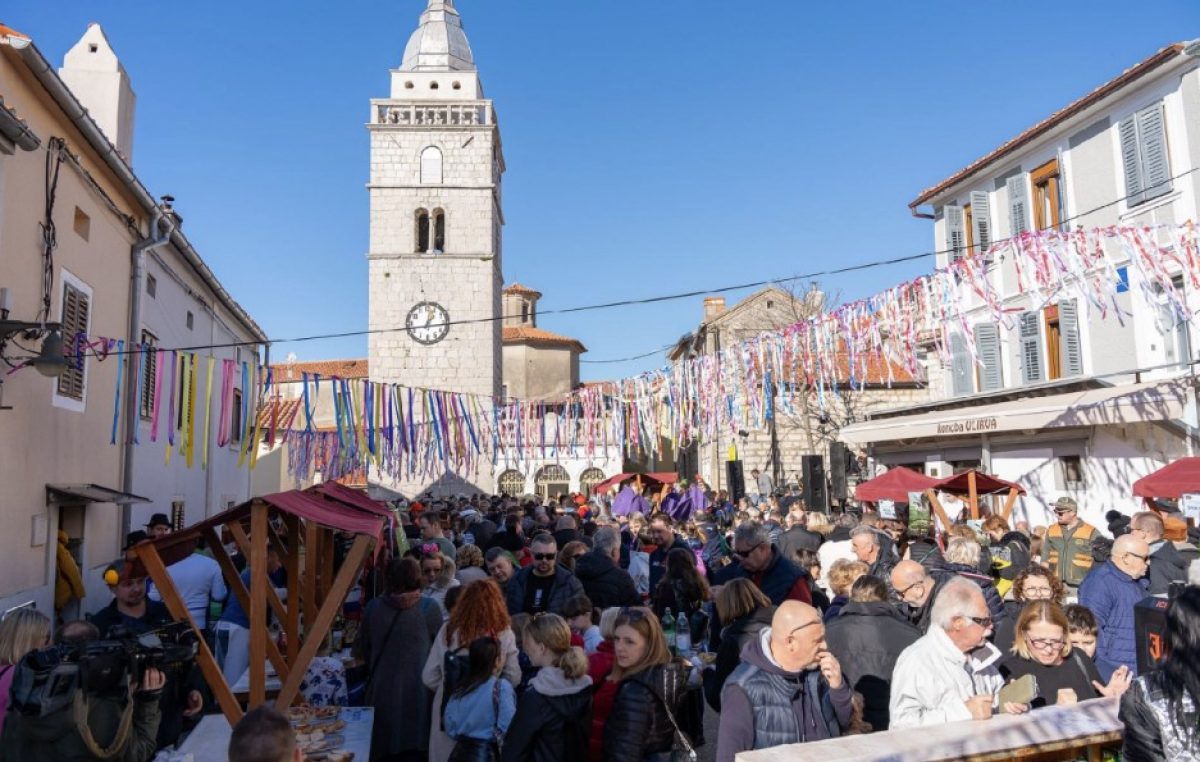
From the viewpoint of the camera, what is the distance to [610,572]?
7.10 meters

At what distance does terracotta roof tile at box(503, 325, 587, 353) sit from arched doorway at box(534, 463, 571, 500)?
15.3m

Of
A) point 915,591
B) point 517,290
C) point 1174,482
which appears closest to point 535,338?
point 517,290

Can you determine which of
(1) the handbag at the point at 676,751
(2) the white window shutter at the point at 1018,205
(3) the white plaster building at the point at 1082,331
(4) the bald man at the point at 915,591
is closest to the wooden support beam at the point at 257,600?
(1) the handbag at the point at 676,751

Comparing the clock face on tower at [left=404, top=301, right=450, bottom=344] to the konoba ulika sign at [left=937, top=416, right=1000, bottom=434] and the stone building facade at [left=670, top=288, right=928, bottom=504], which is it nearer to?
the stone building facade at [left=670, top=288, right=928, bottom=504]

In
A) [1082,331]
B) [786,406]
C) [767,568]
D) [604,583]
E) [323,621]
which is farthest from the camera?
[786,406]

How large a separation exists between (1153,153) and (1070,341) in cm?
400

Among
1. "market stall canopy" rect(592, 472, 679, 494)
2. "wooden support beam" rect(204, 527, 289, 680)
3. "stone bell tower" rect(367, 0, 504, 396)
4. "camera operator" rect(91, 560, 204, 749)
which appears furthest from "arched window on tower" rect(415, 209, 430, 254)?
"wooden support beam" rect(204, 527, 289, 680)

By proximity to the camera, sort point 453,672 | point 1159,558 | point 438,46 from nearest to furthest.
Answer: point 453,672 < point 1159,558 < point 438,46

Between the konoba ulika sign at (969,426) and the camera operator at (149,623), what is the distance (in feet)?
51.7

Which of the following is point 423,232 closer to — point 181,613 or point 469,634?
point 181,613

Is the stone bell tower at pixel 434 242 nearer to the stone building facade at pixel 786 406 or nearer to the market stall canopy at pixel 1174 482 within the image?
the stone building facade at pixel 786 406

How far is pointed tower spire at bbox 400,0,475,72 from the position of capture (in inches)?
1619

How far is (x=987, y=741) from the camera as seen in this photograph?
10.2ft

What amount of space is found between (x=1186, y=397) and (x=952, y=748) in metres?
13.2
